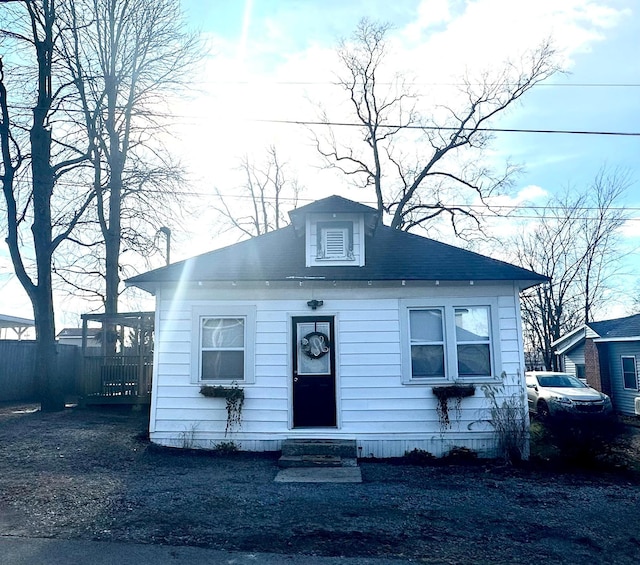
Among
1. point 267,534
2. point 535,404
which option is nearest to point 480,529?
point 267,534

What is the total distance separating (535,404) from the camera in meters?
18.1

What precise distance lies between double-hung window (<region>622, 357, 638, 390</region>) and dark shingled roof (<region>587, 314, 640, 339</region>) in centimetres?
96

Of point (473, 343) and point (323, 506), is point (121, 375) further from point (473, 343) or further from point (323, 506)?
point (323, 506)

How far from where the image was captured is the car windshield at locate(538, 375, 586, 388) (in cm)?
1794

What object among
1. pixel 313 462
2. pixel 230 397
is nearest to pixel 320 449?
pixel 313 462

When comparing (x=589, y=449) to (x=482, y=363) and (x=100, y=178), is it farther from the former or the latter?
(x=100, y=178)

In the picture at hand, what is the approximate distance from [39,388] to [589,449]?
12751 mm

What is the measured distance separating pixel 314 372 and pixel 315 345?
50cm

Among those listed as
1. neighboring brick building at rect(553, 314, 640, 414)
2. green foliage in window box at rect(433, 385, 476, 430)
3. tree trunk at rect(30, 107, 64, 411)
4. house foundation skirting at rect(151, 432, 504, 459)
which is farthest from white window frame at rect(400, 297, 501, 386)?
neighboring brick building at rect(553, 314, 640, 414)

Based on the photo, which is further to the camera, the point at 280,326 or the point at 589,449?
the point at 280,326

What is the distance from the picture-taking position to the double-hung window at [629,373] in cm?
1988

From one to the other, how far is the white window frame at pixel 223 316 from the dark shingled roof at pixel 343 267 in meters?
0.61

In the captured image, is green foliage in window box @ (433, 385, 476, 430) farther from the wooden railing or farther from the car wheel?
the car wheel

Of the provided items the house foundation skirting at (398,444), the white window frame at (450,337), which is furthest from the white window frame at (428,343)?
the house foundation skirting at (398,444)
